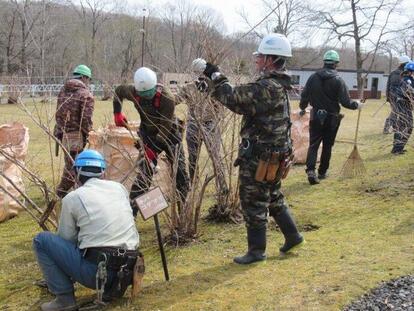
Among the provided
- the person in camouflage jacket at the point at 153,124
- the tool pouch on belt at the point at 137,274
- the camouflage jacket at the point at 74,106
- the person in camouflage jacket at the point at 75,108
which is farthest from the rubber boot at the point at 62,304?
the camouflage jacket at the point at 74,106

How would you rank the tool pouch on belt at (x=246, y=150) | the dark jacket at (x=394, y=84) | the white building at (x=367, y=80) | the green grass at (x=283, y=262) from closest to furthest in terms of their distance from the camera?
the green grass at (x=283, y=262), the tool pouch on belt at (x=246, y=150), the dark jacket at (x=394, y=84), the white building at (x=367, y=80)

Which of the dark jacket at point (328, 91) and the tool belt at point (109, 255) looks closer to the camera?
the tool belt at point (109, 255)

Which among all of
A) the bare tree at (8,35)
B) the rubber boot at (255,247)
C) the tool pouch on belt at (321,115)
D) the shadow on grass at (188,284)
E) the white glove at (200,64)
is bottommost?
the shadow on grass at (188,284)

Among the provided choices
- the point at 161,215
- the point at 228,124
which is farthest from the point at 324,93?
the point at 161,215

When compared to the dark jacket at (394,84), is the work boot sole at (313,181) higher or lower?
lower

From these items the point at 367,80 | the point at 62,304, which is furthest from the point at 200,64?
the point at 367,80

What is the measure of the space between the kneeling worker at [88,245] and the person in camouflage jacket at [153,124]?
4.10ft

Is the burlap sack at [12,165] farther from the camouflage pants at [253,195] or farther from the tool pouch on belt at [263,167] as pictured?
the tool pouch on belt at [263,167]

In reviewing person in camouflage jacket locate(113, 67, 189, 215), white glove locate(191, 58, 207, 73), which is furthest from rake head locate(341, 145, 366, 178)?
white glove locate(191, 58, 207, 73)

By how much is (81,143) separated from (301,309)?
3.94 metres

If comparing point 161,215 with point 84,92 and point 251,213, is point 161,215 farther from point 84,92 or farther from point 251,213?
point 84,92

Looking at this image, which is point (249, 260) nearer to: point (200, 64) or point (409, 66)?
point (200, 64)

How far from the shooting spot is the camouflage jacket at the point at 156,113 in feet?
16.8

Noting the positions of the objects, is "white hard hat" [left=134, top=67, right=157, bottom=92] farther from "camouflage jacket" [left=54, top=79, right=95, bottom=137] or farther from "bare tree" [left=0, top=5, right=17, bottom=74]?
"bare tree" [left=0, top=5, right=17, bottom=74]
